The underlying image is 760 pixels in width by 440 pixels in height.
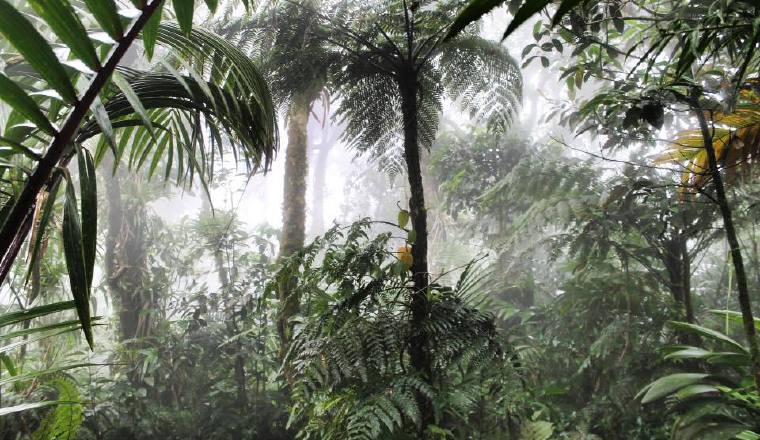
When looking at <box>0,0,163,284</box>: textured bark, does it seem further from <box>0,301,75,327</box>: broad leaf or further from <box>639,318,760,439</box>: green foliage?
<box>639,318,760,439</box>: green foliage

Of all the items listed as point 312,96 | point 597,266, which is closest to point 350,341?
point 312,96

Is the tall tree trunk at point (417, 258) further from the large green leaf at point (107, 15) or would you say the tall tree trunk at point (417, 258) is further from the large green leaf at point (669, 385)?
the large green leaf at point (107, 15)

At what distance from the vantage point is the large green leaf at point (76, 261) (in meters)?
0.72

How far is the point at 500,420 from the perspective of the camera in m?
1.98

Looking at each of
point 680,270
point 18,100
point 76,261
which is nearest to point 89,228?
point 76,261

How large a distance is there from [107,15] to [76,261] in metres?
0.38

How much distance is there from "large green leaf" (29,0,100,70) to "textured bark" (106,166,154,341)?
3780 millimetres

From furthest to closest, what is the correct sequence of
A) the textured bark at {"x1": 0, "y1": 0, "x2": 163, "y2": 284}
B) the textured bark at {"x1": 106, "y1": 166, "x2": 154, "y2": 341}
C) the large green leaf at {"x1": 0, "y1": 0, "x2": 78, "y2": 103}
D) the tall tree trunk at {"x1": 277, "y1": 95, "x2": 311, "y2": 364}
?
the textured bark at {"x1": 106, "y1": 166, "x2": 154, "y2": 341} → the tall tree trunk at {"x1": 277, "y1": 95, "x2": 311, "y2": 364} → the textured bark at {"x1": 0, "y1": 0, "x2": 163, "y2": 284} → the large green leaf at {"x1": 0, "y1": 0, "x2": 78, "y2": 103}

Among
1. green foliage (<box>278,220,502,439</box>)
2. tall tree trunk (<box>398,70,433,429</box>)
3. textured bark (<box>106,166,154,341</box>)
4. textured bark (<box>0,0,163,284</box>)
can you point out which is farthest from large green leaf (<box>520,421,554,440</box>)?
textured bark (<box>106,166,154,341</box>)

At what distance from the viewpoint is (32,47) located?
0.64 metres

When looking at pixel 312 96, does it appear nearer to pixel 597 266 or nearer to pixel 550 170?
pixel 550 170

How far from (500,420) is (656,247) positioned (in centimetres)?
156

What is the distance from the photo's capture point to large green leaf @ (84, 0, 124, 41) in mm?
679

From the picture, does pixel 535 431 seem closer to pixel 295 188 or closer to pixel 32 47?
pixel 32 47
